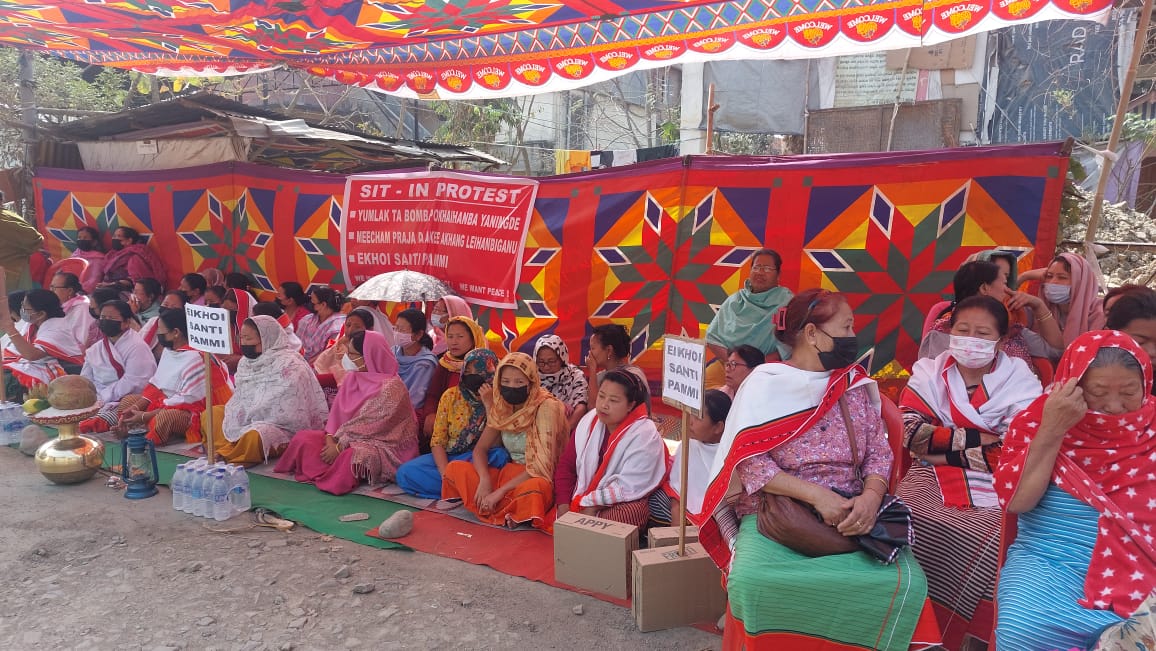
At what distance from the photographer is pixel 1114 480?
214cm

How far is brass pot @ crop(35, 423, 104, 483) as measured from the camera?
4430mm

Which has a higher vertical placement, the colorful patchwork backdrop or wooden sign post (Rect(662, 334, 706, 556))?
the colorful patchwork backdrop

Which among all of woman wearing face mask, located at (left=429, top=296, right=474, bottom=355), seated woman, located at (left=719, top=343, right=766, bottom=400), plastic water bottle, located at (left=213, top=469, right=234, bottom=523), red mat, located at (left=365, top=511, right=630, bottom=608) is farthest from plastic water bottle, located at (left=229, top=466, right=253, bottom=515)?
seated woman, located at (left=719, top=343, right=766, bottom=400)

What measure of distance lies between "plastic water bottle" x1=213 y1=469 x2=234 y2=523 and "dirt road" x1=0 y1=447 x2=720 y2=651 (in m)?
0.08

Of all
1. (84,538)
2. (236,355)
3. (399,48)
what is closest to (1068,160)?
(399,48)

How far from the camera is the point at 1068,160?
4168 millimetres

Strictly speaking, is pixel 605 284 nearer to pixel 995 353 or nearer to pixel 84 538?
pixel 995 353

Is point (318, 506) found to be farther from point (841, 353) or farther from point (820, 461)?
point (841, 353)

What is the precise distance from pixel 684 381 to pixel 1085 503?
1328 millimetres

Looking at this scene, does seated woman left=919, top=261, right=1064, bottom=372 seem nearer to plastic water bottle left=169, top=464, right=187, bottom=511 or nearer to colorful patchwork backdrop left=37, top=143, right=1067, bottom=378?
colorful patchwork backdrop left=37, top=143, right=1067, bottom=378

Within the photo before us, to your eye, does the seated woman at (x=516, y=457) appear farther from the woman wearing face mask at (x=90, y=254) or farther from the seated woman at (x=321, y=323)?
the woman wearing face mask at (x=90, y=254)

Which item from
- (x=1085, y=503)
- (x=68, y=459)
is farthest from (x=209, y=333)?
(x=1085, y=503)

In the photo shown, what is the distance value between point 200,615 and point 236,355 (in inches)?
136

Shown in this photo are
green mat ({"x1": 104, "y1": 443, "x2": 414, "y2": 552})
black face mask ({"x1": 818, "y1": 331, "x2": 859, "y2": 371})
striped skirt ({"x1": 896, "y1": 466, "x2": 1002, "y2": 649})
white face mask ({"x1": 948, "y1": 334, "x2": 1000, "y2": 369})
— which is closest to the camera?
black face mask ({"x1": 818, "y1": 331, "x2": 859, "y2": 371})
